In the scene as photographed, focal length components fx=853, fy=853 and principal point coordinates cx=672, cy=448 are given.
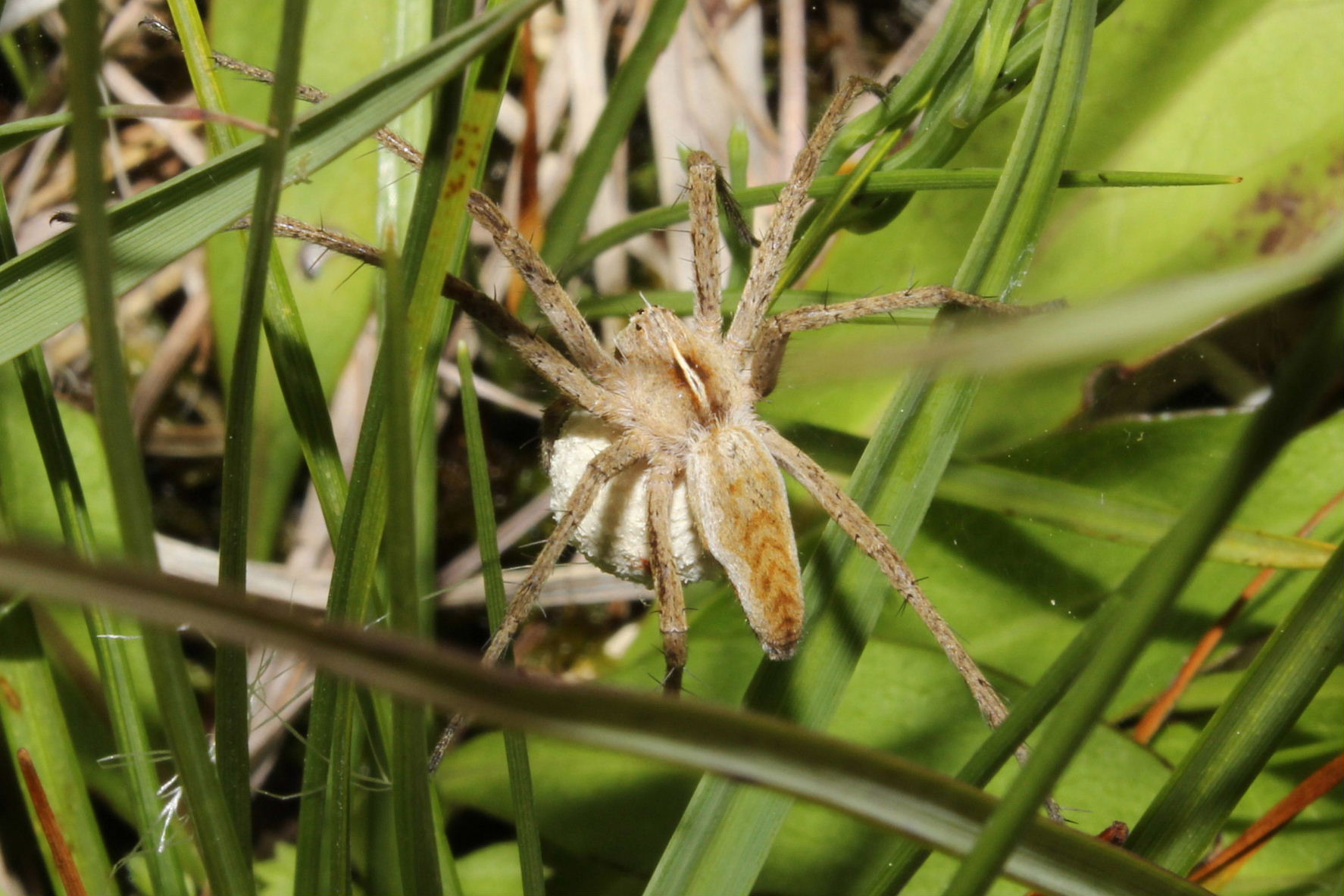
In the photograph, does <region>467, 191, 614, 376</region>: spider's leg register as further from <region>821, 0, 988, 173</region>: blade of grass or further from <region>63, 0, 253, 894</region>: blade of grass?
<region>63, 0, 253, 894</region>: blade of grass

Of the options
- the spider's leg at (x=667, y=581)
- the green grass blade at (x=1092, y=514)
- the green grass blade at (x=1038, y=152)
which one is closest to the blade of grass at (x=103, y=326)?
the spider's leg at (x=667, y=581)

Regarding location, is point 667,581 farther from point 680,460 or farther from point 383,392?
point 383,392

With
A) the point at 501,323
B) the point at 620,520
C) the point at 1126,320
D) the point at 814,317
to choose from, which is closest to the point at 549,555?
the point at 620,520

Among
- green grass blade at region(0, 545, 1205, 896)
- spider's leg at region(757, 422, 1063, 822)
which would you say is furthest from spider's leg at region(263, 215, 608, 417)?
green grass blade at region(0, 545, 1205, 896)

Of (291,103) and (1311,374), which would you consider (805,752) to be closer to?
(1311,374)

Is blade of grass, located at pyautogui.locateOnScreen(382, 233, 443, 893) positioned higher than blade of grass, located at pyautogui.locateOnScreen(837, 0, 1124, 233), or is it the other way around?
blade of grass, located at pyautogui.locateOnScreen(837, 0, 1124, 233)

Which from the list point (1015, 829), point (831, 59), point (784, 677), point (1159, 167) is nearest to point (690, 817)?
point (784, 677)
